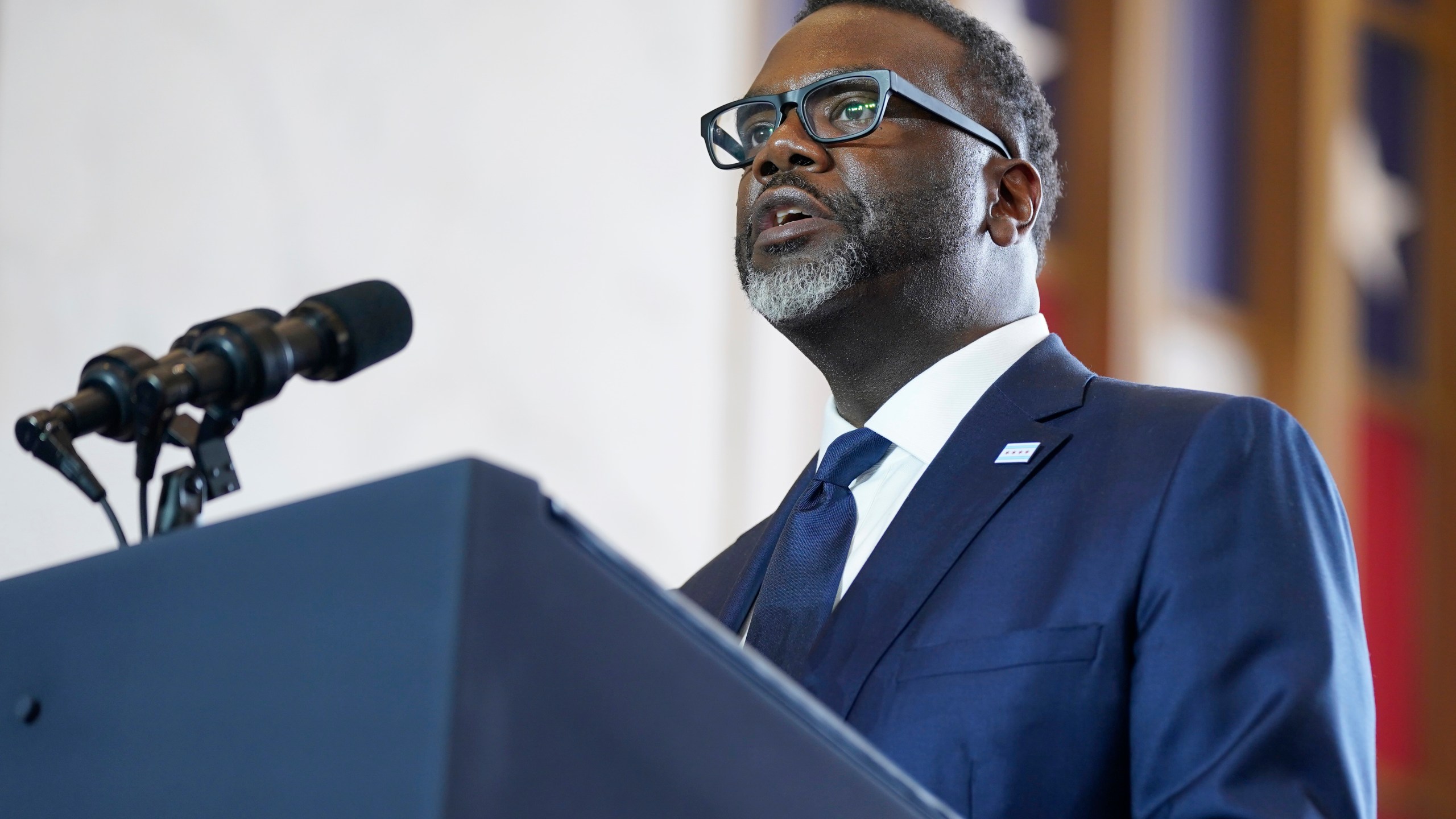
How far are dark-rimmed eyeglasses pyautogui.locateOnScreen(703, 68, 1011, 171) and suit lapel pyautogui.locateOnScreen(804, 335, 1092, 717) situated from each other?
384 mm

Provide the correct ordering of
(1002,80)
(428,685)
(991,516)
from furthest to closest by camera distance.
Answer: (1002,80) < (991,516) < (428,685)

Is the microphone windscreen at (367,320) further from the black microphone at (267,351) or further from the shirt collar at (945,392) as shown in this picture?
the shirt collar at (945,392)

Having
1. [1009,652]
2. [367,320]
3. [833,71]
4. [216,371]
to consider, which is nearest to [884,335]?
[833,71]

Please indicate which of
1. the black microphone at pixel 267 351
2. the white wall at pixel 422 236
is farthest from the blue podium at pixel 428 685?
the white wall at pixel 422 236

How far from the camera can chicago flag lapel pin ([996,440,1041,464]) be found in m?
Answer: 1.57

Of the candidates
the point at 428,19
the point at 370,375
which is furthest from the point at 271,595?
the point at 428,19

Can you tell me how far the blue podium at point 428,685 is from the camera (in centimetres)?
63

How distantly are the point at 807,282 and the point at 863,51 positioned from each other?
0.33 metres

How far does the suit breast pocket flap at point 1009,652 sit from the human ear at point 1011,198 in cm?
78

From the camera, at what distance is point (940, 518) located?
5.04ft

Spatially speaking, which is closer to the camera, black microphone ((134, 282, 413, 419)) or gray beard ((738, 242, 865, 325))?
black microphone ((134, 282, 413, 419))

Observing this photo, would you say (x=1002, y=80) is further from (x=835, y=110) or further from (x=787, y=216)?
(x=787, y=216)

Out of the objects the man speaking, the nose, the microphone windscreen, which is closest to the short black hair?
the man speaking

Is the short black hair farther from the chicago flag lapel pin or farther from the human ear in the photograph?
the chicago flag lapel pin
